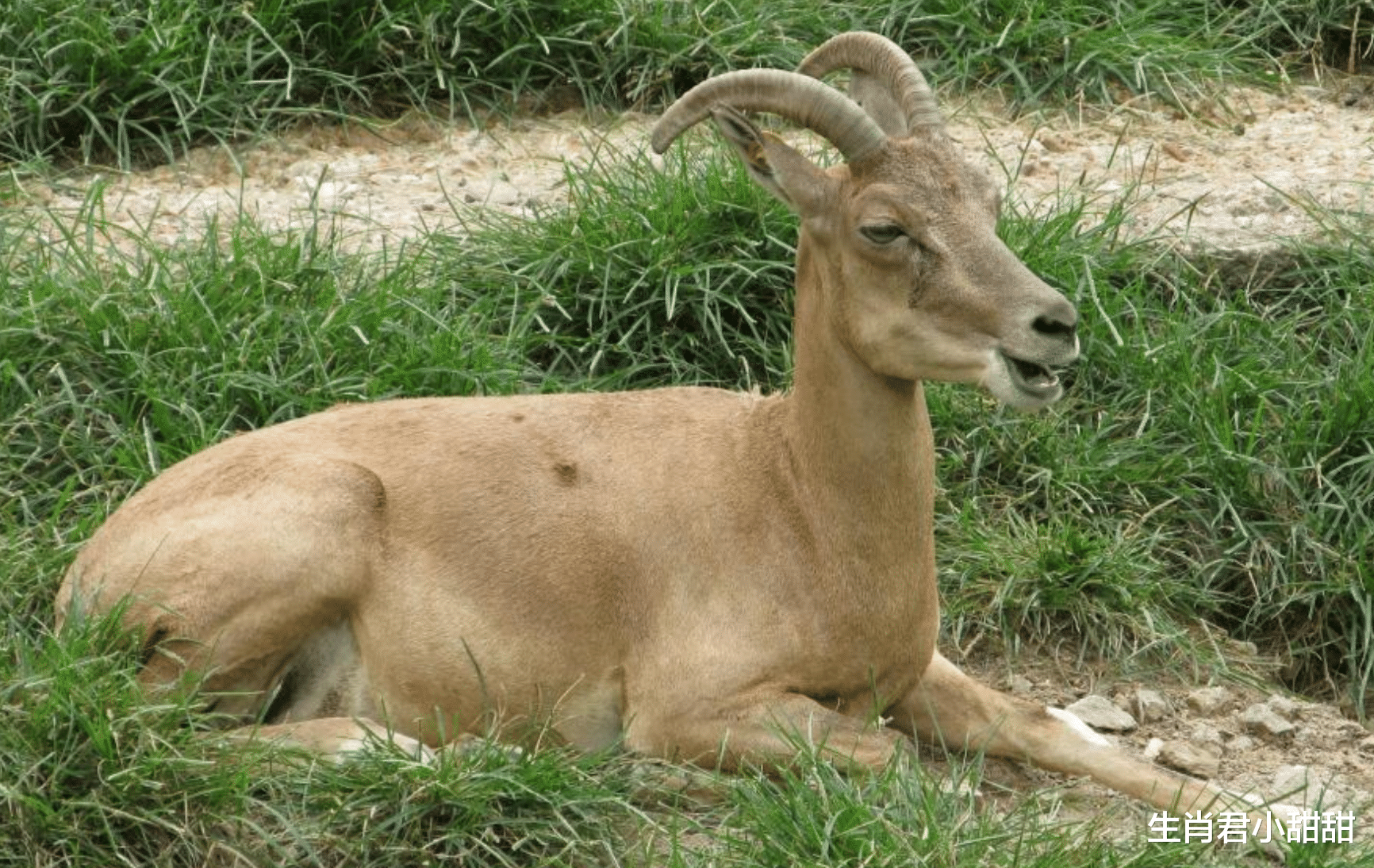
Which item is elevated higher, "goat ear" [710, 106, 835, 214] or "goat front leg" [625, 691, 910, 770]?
"goat ear" [710, 106, 835, 214]

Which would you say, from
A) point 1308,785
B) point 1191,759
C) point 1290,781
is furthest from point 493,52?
point 1308,785

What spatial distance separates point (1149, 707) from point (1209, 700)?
178 mm

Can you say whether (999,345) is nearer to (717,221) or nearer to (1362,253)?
(717,221)

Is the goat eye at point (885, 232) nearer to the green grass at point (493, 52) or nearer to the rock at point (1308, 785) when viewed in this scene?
the rock at point (1308, 785)

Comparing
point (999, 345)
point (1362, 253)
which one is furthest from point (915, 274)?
point (1362, 253)

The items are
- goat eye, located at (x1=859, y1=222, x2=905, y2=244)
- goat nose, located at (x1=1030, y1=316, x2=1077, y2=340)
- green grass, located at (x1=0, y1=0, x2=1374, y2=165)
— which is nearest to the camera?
goat nose, located at (x1=1030, y1=316, x2=1077, y2=340)

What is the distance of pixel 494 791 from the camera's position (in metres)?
5.85

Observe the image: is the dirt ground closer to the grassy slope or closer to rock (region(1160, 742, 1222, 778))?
the grassy slope

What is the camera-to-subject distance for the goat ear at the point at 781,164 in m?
6.39

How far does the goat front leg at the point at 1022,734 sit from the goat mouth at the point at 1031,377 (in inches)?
38.9

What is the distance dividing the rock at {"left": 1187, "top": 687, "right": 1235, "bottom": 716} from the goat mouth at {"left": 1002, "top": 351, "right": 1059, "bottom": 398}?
155 centimetres

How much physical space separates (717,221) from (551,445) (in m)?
1.74

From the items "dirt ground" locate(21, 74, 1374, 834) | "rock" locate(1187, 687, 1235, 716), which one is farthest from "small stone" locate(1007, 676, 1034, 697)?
"dirt ground" locate(21, 74, 1374, 834)

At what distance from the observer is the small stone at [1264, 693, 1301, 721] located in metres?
7.21
